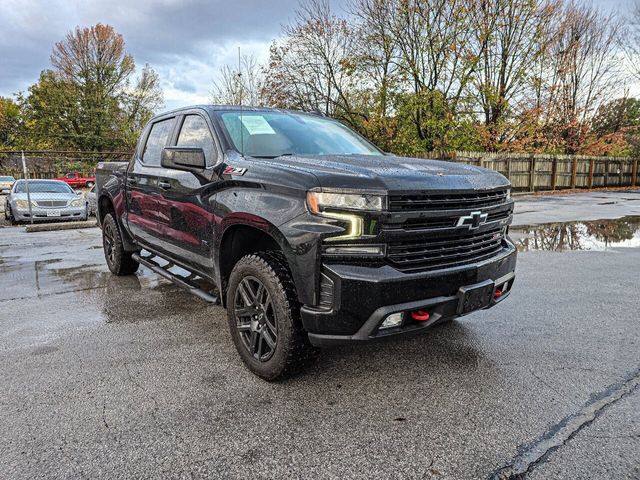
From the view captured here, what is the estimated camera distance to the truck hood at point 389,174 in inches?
101

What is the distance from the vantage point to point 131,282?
5.73 meters

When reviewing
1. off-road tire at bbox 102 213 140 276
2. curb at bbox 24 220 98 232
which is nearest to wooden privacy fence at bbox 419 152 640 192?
curb at bbox 24 220 98 232

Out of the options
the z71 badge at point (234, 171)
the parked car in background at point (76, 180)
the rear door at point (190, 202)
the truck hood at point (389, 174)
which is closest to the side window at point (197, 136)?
the rear door at point (190, 202)

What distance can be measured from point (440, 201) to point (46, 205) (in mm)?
13601

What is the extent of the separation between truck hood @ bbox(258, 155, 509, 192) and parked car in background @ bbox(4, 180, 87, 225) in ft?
40.5

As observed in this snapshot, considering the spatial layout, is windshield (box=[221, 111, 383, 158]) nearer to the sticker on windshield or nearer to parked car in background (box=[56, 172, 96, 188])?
the sticker on windshield

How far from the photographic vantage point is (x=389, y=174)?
8.83ft

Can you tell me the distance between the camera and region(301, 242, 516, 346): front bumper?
98.3 inches

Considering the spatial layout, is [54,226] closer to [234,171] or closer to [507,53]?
[234,171]

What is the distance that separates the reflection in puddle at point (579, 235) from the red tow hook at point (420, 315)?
221 inches

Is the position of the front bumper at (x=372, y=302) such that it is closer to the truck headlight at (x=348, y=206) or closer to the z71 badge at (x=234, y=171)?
the truck headlight at (x=348, y=206)

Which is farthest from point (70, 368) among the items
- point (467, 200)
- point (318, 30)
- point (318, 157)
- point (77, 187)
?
point (77, 187)

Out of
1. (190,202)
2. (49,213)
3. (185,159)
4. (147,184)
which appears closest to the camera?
(185,159)

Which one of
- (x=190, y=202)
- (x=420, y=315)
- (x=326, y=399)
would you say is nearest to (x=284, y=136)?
(x=190, y=202)
